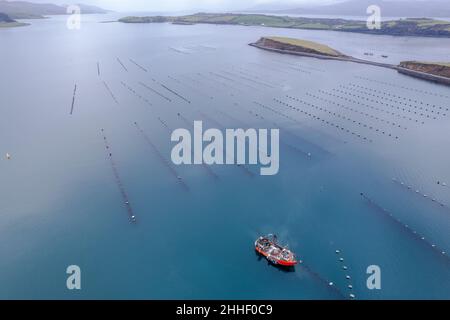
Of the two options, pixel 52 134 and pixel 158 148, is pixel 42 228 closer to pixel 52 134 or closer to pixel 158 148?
pixel 158 148

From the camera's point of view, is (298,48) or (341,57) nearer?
(341,57)

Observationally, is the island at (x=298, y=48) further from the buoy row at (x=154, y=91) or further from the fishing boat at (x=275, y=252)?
the fishing boat at (x=275, y=252)

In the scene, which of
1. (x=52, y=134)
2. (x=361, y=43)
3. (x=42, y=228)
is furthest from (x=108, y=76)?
(x=361, y=43)

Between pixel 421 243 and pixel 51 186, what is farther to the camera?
pixel 51 186

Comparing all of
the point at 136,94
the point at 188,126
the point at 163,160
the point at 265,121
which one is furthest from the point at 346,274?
the point at 136,94

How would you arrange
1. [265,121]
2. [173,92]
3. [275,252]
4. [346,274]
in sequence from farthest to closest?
[173,92]
[265,121]
[275,252]
[346,274]

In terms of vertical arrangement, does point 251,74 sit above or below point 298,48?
below

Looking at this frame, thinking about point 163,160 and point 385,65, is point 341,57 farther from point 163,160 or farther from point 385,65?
point 163,160
